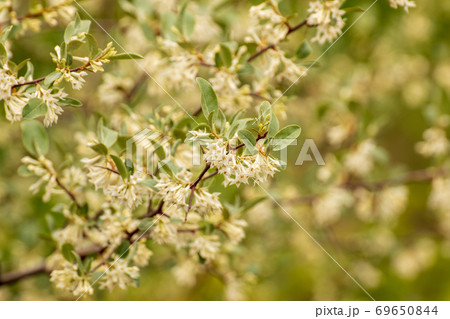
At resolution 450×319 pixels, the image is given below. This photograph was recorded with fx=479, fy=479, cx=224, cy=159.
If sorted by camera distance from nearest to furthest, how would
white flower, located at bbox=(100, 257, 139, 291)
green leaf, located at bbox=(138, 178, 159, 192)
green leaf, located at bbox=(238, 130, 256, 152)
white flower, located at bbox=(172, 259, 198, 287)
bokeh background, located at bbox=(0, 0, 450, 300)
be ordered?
green leaf, located at bbox=(238, 130, 256, 152) → green leaf, located at bbox=(138, 178, 159, 192) → white flower, located at bbox=(100, 257, 139, 291) → white flower, located at bbox=(172, 259, 198, 287) → bokeh background, located at bbox=(0, 0, 450, 300)

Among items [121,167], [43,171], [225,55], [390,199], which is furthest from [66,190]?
[390,199]

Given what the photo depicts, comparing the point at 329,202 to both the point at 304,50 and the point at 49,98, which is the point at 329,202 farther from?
the point at 49,98

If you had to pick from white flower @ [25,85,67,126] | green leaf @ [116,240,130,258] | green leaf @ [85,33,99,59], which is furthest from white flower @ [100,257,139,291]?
green leaf @ [85,33,99,59]

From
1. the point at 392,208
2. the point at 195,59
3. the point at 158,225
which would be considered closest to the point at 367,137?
the point at 392,208

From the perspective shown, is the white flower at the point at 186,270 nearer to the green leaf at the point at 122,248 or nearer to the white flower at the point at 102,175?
the green leaf at the point at 122,248

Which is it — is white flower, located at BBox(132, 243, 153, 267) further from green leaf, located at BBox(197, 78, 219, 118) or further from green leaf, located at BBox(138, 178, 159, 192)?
green leaf, located at BBox(197, 78, 219, 118)

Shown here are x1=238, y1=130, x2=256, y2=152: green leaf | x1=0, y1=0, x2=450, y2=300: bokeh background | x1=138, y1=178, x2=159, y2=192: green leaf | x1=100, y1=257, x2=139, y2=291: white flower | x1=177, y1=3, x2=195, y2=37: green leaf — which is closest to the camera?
x1=238, y1=130, x2=256, y2=152: green leaf
